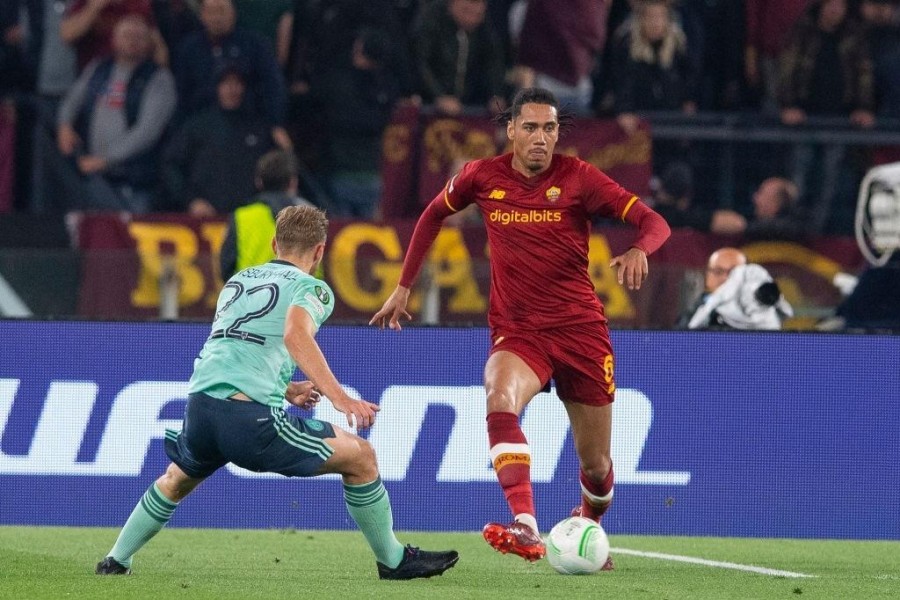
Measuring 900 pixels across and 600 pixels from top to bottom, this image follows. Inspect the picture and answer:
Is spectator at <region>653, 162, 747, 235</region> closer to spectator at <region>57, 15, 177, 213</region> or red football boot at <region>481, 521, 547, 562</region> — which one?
spectator at <region>57, 15, 177, 213</region>

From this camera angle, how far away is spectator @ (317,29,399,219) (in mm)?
13406

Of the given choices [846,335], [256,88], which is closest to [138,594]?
[846,335]

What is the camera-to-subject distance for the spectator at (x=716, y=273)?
35.8ft

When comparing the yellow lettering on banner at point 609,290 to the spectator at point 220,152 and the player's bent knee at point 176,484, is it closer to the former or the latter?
the spectator at point 220,152

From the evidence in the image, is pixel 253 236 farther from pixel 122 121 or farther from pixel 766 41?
pixel 766 41

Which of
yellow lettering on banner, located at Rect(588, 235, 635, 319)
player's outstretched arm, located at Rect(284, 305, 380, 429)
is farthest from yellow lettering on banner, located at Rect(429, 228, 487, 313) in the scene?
player's outstretched arm, located at Rect(284, 305, 380, 429)

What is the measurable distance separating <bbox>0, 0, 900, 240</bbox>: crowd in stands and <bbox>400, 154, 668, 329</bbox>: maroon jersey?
5.12 meters

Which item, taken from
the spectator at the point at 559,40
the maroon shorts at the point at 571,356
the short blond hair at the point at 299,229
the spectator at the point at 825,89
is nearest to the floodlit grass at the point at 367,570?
the maroon shorts at the point at 571,356

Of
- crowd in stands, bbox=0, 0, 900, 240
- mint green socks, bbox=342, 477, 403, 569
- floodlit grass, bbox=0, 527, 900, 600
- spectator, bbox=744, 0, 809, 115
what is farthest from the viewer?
spectator, bbox=744, 0, 809, 115

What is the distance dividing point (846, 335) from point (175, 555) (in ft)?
13.7

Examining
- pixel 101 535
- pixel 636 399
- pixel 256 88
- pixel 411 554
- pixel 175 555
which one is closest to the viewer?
pixel 411 554

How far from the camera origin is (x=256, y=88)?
13.5 m

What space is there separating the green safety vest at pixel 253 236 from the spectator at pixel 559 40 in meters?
4.30

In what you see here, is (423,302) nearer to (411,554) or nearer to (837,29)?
(411,554)
